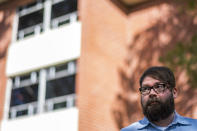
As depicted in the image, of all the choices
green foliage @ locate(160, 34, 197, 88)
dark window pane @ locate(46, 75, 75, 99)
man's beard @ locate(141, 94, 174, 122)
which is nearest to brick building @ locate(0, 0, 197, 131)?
dark window pane @ locate(46, 75, 75, 99)

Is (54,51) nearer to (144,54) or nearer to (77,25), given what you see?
(77,25)

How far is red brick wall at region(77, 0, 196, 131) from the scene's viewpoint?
1255cm

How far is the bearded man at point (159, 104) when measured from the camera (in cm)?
227

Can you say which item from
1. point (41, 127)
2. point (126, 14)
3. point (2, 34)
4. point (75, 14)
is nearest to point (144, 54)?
point (126, 14)

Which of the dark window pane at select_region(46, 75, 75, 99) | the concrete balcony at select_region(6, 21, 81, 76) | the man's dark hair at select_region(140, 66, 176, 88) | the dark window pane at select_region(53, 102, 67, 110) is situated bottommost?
the man's dark hair at select_region(140, 66, 176, 88)

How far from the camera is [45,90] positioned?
13.6 meters

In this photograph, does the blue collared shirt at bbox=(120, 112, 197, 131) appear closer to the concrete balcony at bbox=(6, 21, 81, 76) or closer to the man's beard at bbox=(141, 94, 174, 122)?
the man's beard at bbox=(141, 94, 174, 122)

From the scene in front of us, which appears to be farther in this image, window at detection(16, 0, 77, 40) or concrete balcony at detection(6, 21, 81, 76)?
window at detection(16, 0, 77, 40)

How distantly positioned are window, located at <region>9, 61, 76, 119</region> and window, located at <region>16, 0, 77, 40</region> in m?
1.81

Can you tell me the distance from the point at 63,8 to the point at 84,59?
8.84 ft

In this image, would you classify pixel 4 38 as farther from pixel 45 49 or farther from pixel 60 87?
pixel 60 87

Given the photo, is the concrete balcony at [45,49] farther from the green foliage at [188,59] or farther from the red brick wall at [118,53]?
the green foliage at [188,59]

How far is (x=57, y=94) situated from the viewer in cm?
1351

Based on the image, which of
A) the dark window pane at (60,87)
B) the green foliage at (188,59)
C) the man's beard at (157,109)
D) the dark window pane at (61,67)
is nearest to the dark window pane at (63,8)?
the dark window pane at (61,67)
